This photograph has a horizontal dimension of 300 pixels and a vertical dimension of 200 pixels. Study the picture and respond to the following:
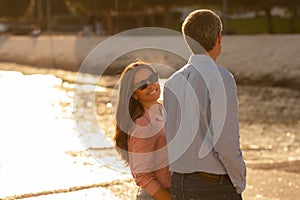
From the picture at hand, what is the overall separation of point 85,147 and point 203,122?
22.0ft

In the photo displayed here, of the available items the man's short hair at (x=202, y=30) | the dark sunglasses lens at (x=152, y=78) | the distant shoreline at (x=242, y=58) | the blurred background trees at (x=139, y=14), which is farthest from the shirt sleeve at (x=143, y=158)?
the blurred background trees at (x=139, y=14)

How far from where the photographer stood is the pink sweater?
3758 millimetres

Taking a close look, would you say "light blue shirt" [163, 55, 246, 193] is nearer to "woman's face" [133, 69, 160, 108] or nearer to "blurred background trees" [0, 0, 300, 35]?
"woman's face" [133, 69, 160, 108]

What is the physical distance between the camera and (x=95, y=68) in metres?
32.1

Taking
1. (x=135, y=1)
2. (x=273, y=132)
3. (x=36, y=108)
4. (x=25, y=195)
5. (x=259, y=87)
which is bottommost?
(x=135, y=1)

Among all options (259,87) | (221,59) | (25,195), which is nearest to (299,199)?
(25,195)

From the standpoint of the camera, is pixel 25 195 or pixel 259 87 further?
pixel 259 87

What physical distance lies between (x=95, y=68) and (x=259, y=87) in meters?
10.6

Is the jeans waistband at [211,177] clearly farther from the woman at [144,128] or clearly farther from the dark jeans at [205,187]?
the woman at [144,128]

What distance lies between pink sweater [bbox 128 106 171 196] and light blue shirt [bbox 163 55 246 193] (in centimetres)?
6

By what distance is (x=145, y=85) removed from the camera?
3807mm

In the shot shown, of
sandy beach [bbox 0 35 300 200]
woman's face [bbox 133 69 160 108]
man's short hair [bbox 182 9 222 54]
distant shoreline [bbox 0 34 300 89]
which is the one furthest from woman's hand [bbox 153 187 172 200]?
distant shoreline [bbox 0 34 300 89]

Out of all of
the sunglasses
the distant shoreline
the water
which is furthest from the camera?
the distant shoreline

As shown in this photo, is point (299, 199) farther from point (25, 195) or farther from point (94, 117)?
point (94, 117)
